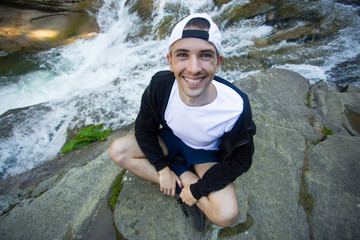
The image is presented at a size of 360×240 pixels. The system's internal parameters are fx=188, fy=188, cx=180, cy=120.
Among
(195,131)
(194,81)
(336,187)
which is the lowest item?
(336,187)

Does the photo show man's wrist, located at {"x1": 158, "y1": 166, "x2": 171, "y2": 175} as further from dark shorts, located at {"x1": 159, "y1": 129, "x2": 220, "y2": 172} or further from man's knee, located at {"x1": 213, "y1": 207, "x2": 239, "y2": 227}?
man's knee, located at {"x1": 213, "y1": 207, "x2": 239, "y2": 227}

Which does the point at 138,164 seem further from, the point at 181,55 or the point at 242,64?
the point at 242,64

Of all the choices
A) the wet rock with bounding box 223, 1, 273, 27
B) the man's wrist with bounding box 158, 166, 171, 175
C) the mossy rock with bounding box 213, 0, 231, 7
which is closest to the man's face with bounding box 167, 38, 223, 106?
the man's wrist with bounding box 158, 166, 171, 175

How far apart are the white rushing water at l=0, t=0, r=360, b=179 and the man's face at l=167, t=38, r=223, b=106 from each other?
2.71 meters

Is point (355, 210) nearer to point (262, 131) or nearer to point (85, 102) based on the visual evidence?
point (262, 131)

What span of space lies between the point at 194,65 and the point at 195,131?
0.67 meters

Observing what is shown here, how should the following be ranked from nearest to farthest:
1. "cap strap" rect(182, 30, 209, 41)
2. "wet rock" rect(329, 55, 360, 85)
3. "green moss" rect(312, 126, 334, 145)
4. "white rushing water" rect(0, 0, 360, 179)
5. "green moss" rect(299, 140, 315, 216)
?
"cap strap" rect(182, 30, 209, 41) → "green moss" rect(299, 140, 315, 216) → "green moss" rect(312, 126, 334, 145) → "white rushing water" rect(0, 0, 360, 179) → "wet rock" rect(329, 55, 360, 85)

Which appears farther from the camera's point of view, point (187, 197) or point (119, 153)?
point (119, 153)

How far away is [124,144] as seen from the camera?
2.09m

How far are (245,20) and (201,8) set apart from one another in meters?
2.10

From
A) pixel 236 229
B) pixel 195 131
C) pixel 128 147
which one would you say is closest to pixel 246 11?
pixel 195 131

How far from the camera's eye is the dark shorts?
2124 mm

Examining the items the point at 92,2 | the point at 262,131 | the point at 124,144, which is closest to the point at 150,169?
the point at 124,144

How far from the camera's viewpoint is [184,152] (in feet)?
7.22
